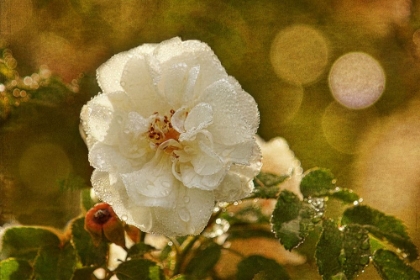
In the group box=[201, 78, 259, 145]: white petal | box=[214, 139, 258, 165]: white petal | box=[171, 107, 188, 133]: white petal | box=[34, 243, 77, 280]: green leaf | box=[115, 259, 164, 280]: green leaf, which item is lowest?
box=[34, 243, 77, 280]: green leaf

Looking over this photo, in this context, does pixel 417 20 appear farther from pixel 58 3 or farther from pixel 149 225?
pixel 149 225

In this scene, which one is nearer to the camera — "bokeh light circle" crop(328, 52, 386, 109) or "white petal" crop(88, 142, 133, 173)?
"white petal" crop(88, 142, 133, 173)

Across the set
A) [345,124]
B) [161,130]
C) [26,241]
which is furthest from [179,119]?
[345,124]

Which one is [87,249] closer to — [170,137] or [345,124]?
[170,137]

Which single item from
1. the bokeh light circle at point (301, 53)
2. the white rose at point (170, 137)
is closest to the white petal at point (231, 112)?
the white rose at point (170, 137)

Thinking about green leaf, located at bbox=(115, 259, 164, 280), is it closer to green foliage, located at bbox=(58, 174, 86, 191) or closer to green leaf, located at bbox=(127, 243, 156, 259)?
green leaf, located at bbox=(127, 243, 156, 259)

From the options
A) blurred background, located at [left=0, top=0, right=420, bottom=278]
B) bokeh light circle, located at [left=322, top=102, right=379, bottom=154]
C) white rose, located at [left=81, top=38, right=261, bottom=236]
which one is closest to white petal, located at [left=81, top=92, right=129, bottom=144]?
white rose, located at [left=81, top=38, right=261, bottom=236]

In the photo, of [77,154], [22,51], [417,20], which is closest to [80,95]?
[77,154]

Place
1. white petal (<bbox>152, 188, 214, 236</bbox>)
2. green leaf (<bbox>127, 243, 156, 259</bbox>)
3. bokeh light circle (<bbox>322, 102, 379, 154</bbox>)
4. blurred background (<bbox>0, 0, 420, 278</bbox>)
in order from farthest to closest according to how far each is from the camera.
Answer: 1. bokeh light circle (<bbox>322, 102, 379, 154</bbox>)
2. blurred background (<bbox>0, 0, 420, 278</bbox>)
3. green leaf (<bbox>127, 243, 156, 259</bbox>)
4. white petal (<bbox>152, 188, 214, 236</bbox>)
